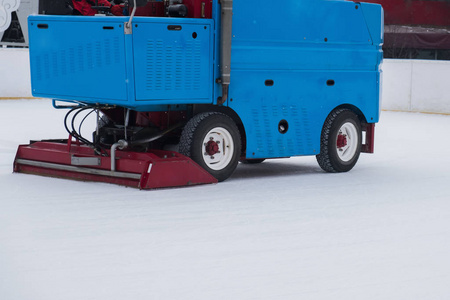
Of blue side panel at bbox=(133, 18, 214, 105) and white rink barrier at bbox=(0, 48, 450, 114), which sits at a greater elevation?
blue side panel at bbox=(133, 18, 214, 105)

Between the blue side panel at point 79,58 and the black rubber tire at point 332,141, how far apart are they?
2.14 m

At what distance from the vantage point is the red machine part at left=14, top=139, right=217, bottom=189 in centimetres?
597

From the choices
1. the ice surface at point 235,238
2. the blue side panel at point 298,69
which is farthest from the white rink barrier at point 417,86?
the ice surface at point 235,238

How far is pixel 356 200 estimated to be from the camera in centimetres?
581

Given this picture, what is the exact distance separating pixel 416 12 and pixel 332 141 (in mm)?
16087

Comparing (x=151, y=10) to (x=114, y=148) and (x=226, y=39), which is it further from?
(x=114, y=148)

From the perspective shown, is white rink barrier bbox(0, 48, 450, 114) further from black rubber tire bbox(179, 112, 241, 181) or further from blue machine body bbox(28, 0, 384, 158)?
black rubber tire bbox(179, 112, 241, 181)

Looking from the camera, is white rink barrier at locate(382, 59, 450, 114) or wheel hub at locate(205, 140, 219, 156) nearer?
wheel hub at locate(205, 140, 219, 156)

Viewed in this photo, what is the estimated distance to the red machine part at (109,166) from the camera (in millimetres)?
5969

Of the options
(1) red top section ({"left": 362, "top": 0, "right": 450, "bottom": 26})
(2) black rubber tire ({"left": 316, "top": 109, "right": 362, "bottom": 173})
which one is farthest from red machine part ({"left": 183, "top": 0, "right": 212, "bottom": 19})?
(1) red top section ({"left": 362, "top": 0, "right": 450, "bottom": 26})

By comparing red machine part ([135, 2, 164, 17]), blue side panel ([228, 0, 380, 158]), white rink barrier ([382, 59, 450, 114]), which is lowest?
white rink barrier ([382, 59, 450, 114])

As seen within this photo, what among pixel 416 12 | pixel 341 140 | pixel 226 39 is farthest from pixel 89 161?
pixel 416 12

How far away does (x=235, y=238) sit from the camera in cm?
443

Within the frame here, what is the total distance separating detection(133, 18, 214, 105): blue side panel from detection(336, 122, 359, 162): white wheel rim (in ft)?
5.38
